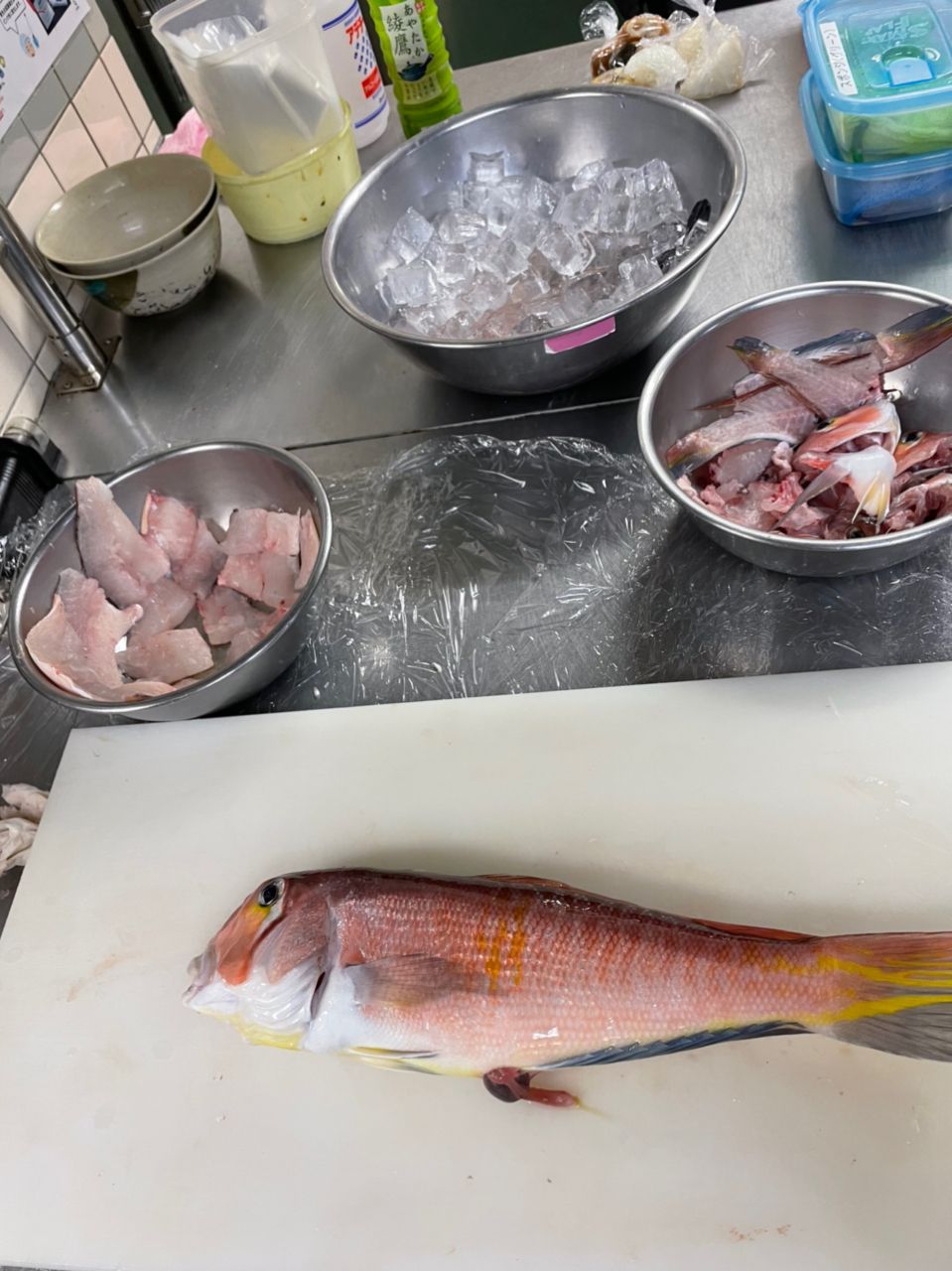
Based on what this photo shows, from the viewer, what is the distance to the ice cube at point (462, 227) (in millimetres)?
1629

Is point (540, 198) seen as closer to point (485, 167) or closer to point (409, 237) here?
point (485, 167)

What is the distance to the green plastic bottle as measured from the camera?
72.1 inches

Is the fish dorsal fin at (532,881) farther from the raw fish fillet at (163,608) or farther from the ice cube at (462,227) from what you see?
the ice cube at (462,227)

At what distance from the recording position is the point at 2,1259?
94 cm

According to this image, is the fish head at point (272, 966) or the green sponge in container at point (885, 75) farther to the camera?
the green sponge in container at point (885, 75)

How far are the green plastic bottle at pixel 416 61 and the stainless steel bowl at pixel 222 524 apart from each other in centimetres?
104

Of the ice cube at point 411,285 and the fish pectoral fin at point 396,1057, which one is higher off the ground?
the ice cube at point 411,285

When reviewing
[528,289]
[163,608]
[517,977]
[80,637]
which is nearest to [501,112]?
[528,289]

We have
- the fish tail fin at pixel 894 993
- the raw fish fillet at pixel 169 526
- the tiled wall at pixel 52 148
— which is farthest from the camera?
the tiled wall at pixel 52 148

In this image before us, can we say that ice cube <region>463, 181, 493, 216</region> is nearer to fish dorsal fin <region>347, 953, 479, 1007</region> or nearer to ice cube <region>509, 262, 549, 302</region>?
ice cube <region>509, 262, 549, 302</region>

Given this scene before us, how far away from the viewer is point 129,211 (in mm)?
1858

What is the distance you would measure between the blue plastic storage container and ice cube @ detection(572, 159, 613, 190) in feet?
1.21

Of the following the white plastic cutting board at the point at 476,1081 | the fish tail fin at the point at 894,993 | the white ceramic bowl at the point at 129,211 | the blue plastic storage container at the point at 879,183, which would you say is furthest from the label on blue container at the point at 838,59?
the fish tail fin at the point at 894,993

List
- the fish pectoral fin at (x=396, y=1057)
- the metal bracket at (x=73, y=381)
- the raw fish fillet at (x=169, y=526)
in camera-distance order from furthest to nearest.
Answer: the metal bracket at (x=73, y=381) → the raw fish fillet at (x=169, y=526) → the fish pectoral fin at (x=396, y=1057)
